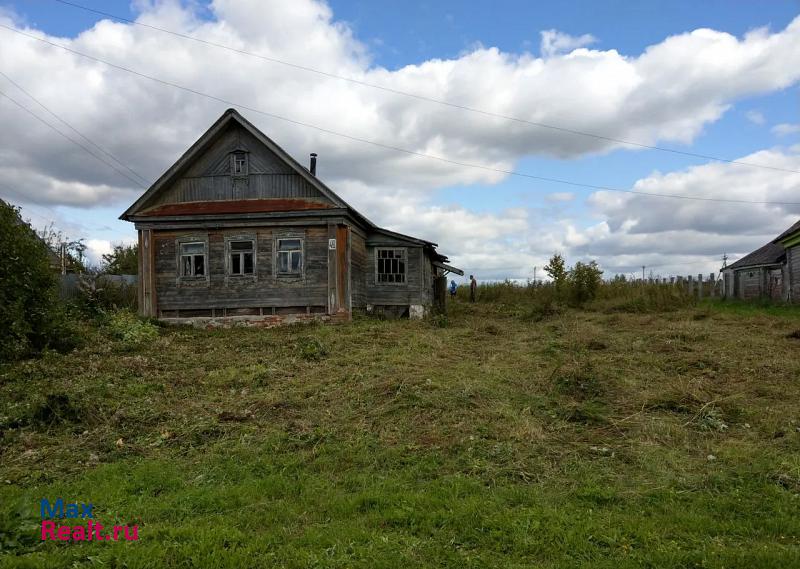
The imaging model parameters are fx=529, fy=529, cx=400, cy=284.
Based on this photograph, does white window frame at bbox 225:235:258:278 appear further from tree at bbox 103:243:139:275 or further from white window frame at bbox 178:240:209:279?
tree at bbox 103:243:139:275

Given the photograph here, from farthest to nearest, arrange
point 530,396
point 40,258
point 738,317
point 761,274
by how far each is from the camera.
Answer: point 761,274 < point 738,317 < point 40,258 < point 530,396

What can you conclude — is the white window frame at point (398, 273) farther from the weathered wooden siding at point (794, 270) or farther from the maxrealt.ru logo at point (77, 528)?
the weathered wooden siding at point (794, 270)

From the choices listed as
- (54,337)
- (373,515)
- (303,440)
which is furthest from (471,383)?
(54,337)

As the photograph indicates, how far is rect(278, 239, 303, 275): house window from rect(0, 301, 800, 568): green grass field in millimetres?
6423

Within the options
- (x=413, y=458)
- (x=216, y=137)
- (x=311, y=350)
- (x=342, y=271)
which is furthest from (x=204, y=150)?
(x=413, y=458)

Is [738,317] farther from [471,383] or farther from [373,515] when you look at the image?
[373,515]

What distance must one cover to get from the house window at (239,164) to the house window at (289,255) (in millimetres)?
2641

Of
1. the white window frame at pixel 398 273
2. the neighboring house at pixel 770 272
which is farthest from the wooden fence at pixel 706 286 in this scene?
the white window frame at pixel 398 273

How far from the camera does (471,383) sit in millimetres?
8578

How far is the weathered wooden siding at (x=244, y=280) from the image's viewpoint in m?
17.6

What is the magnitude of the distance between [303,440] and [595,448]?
11.2 feet

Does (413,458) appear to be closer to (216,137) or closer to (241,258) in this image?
(241,258)

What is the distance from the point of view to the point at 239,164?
17.8m

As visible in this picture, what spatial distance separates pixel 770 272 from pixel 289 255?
25915 millimetres
